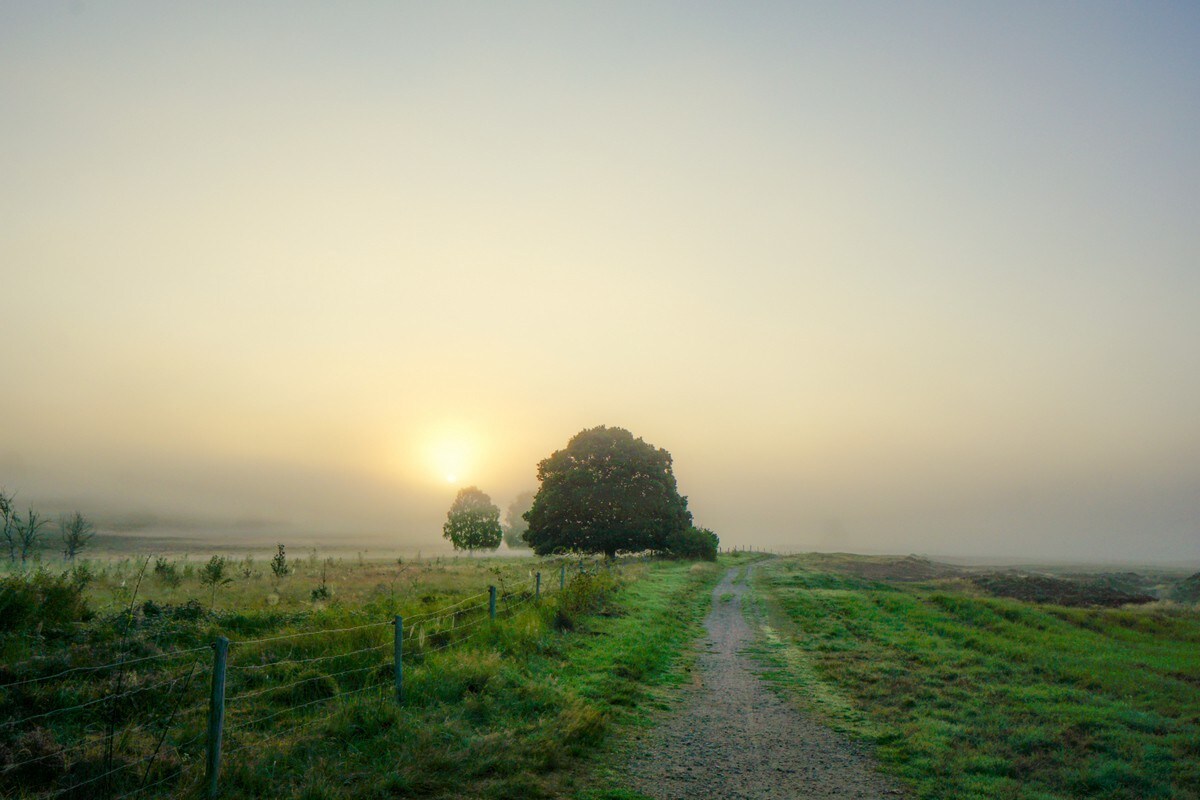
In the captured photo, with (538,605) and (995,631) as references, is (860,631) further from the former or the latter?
(538,605)

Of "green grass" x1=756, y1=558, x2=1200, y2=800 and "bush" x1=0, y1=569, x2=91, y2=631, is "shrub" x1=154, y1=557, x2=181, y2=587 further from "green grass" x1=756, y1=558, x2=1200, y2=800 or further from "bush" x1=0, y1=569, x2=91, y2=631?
"green grass" x1=756, y1=558, x2=1200, y2=800

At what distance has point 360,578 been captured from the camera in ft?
105

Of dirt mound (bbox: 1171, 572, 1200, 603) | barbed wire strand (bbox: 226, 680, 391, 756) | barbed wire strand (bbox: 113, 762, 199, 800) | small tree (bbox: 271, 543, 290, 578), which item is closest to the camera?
barbed wire strand (bbox: 113, 762, 199, 800)

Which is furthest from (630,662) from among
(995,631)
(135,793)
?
(995,631)

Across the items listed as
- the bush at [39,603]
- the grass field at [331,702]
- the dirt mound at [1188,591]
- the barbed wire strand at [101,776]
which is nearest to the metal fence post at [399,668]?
the grass field at [331,702]

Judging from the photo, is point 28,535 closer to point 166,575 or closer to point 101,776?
point 166,575

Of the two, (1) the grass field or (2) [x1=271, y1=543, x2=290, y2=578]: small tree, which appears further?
(2) [x1=271, y1=543, x2=290, y2=578]: small tree

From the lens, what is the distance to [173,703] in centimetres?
971

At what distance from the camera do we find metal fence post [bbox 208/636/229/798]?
7.15 metres

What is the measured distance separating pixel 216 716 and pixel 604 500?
165 feet

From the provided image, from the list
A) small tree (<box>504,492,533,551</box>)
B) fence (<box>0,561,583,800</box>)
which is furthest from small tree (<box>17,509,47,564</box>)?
small tree (<box>504,492,533,551</box>)

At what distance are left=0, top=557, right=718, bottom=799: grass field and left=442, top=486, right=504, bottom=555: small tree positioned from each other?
6783 centimetres

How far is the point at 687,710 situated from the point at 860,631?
12.3 meters

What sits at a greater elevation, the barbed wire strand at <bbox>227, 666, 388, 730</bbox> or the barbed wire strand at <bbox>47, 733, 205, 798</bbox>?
the barbed wire strand at <bbox>47, 733, 205, 798</bbox>
